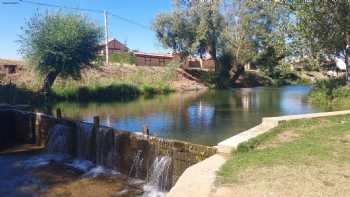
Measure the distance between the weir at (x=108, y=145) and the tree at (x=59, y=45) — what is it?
1067cm

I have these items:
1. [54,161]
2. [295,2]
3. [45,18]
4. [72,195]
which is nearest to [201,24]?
[45,18]

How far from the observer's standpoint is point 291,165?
7500mm

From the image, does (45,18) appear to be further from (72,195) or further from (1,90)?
(72,195)

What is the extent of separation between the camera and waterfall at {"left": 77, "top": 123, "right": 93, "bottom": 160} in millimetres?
13906

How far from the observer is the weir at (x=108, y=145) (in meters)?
10.7

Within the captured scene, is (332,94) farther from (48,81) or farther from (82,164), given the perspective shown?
(48,81)

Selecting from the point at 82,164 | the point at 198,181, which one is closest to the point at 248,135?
the point at 198,181

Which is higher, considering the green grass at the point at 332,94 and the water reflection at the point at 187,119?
the green grass at the point at 332,94

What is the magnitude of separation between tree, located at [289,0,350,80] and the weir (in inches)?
534

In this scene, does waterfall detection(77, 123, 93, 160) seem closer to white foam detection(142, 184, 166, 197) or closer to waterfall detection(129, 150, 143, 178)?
waterfall detection(129, 150, 143, 178)

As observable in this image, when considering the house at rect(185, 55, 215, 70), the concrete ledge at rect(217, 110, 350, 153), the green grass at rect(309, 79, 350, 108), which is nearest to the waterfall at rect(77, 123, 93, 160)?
the concrete ledge at rect(217, 110, 350, 153)

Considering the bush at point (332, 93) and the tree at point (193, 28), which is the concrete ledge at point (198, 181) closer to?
the bush at point (332, 93)

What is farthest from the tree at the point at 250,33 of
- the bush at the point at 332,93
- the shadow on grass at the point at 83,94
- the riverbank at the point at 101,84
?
the bush at the point at 332,93

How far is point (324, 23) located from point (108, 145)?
15224mm
